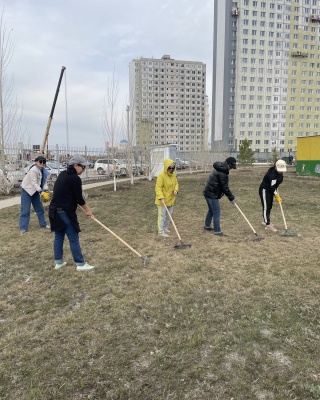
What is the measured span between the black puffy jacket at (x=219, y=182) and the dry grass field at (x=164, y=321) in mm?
996

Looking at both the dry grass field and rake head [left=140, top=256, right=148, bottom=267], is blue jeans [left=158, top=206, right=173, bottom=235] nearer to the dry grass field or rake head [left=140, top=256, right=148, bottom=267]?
the dry grass field

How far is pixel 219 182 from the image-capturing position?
6.14 metres

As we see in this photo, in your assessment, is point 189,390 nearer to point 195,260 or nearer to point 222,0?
point 195,260

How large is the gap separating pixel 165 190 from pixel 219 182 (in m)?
1.14

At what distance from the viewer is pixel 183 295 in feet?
11.9

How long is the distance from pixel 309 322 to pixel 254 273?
4.05 ft

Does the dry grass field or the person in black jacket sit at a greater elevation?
the person in black jacket

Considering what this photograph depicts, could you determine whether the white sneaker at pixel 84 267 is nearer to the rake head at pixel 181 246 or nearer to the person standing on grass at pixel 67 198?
the person standing on grass at pixel 67 198

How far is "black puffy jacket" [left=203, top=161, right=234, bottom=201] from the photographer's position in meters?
6.10

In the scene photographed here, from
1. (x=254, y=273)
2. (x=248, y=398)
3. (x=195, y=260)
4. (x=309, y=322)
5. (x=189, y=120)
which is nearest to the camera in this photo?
(x=248, y=398)

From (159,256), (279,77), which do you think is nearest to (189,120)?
(279,77)

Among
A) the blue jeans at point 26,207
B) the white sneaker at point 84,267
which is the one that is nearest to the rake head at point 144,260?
the white sneaker at point 84,267

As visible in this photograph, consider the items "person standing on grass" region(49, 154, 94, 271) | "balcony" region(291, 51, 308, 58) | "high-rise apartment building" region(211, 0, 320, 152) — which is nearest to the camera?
"person standing on grass" region(49, 154, 94, 271)

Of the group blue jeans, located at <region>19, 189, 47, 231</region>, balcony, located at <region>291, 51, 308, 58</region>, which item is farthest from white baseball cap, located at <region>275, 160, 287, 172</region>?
balcony, located at <region>291, 51, 308, 58</region>
